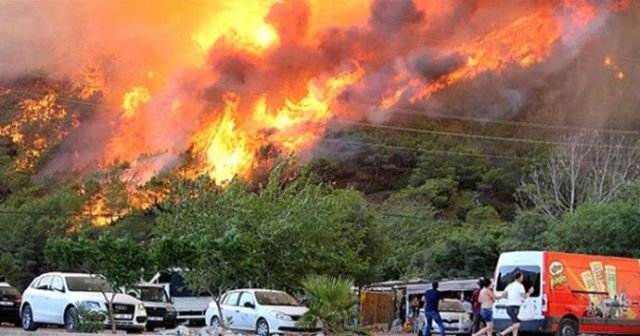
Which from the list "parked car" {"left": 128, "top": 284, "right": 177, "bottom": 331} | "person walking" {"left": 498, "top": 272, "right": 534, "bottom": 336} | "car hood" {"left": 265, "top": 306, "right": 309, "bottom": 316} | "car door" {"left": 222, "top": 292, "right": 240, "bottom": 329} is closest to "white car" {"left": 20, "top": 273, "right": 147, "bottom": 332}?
"car door" {"left": 222, "top": 292, "right": 240, "bottom": 329}

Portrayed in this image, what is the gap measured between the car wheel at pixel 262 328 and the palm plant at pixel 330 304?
3646 millimetres

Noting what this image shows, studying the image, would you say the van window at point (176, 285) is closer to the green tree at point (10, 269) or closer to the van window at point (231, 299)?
the van window at point (231, 299)

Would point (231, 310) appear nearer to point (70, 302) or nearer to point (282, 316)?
point (282, 316)

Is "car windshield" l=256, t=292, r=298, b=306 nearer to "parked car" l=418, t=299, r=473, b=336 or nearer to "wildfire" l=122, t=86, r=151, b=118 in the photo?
"parked car" l=418, t=299, r=473, b=336

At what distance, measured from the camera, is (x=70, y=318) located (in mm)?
24750

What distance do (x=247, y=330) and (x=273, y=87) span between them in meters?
23.2

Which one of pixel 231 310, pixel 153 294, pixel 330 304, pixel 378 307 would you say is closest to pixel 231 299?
pixel 231 310

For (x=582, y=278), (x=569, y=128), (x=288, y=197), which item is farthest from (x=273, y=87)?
(x=569, y=128)

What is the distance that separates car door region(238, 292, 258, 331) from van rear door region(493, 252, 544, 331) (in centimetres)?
733

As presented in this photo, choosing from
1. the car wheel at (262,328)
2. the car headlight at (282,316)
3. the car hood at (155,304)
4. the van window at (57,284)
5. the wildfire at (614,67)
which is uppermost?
the wildfire at (614,67)

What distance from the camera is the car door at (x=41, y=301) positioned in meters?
25.5

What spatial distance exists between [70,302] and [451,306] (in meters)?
13.7

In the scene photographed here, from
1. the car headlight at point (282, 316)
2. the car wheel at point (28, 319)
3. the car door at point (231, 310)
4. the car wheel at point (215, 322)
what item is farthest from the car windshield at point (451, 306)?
the car wheel at point (28, 319)

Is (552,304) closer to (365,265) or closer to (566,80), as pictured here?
(365,265)
